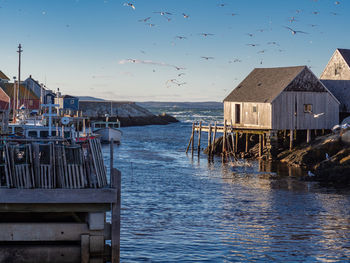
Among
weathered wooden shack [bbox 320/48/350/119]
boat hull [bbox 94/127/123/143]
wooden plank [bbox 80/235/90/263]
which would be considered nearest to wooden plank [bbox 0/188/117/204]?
wooden plank [bbox 80/235/90/263]

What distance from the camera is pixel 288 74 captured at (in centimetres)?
4581

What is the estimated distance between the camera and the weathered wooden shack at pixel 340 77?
49.4 meters

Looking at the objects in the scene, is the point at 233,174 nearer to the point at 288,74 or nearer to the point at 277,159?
the point at 277,159

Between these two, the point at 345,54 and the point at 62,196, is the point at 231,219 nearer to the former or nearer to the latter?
the point at 62,196

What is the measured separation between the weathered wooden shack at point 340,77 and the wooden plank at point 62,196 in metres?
40.3

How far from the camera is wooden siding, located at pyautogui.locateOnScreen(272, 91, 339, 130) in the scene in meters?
44.0

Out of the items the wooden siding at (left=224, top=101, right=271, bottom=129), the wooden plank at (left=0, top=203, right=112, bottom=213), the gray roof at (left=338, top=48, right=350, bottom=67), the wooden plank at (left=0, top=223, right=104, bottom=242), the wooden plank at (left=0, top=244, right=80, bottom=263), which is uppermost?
the gray roof at (left=338, top=48, right=350, bottom=67)

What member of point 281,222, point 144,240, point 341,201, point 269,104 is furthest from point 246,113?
point 144,240

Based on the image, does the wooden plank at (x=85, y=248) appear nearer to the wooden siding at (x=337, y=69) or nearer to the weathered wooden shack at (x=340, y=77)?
the weathered wooden shack at (x=340, y=77)

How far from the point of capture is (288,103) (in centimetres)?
4438

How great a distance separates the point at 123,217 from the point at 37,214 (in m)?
8.14

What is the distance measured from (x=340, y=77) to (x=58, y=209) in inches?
1670

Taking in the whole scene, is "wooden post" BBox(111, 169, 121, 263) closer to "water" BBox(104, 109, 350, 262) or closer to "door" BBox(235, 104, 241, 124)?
"water" BBox(104, 109, 350, 262)

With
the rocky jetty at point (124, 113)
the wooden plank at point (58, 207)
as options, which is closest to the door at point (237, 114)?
the wooden plank at point (58, 207)
